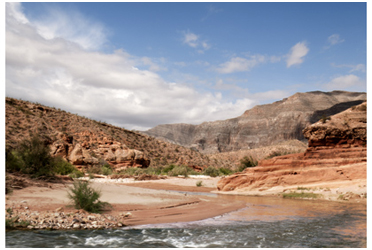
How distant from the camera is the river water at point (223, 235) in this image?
269 inches

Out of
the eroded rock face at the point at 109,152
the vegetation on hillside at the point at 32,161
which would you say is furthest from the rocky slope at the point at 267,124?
Result: the vegetation on hillside at the point at 32,161

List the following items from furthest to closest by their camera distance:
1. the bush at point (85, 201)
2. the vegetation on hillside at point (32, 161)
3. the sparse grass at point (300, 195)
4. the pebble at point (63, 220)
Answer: the sparse grass at point (300, 195) → the vegetation on hillside at point (32, 161) → the bush at point (85, 201) → the pebble at point (63, 220)

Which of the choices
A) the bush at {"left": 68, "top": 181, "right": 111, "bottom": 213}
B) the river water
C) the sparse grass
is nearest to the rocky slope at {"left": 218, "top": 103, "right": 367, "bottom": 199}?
the sparse grass

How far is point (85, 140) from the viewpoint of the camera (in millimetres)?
46625

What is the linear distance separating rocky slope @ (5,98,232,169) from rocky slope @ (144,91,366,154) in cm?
6538

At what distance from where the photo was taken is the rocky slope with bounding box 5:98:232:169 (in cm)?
3491

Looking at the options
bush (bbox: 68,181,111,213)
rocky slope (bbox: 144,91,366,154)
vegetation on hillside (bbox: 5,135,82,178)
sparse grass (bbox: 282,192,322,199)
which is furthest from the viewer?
rocky slope (bbox: 144,91,366,154)

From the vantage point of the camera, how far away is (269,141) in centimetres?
12038

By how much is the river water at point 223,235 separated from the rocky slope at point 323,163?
29.2 feet

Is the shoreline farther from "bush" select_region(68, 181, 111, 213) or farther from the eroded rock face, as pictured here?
the eroded rock face

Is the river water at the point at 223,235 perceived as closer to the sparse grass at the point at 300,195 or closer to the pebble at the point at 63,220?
the pebble at the point at 63,220

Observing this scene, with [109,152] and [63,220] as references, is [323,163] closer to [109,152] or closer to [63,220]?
[63,220]

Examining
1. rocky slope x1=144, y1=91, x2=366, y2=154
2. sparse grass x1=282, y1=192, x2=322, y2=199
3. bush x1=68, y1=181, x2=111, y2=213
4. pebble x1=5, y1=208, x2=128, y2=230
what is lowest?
sparse grass x1=282, y1=192, x2=322, y2=199

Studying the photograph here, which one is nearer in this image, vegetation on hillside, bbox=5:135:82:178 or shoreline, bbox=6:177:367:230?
shoreline, bbox=6:177:367:230
